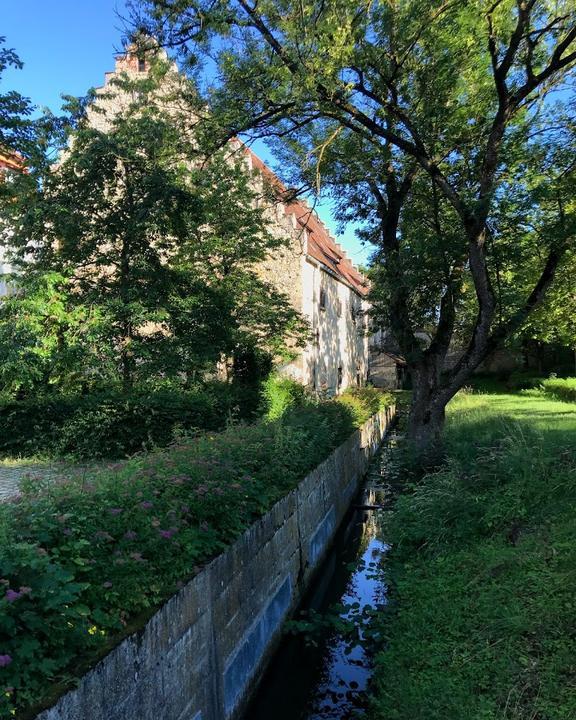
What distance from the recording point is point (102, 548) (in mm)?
3502

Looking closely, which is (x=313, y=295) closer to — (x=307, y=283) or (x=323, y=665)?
(x=307, y=283)

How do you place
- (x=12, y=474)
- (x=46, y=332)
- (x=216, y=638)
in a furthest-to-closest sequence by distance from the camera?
(x=12, y=474) < (x=46, y=332) < (x=216, y=638)

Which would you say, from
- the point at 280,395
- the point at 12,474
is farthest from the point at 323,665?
the point at 280,395

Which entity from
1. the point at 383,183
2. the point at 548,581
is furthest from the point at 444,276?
the point at 548,581

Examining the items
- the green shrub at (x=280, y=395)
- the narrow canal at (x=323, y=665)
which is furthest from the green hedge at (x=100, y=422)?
the narrow canal at (x=323, y=665)

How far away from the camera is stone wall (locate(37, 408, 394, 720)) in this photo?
319 centimetres

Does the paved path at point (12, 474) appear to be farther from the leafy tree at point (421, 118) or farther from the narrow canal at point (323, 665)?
the leafy tree at point (421, 118)

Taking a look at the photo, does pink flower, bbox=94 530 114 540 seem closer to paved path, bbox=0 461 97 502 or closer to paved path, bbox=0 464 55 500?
paved path, bbox=0 461 97 502

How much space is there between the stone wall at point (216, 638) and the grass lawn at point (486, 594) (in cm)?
134

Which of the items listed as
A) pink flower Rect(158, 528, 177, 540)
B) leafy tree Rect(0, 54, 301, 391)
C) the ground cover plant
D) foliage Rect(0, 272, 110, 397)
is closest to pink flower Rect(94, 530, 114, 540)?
the ground cover plant

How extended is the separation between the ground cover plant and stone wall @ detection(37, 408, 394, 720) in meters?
0.13

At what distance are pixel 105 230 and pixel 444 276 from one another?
7.59m

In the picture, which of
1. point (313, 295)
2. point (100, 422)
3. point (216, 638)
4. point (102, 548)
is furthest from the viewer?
point (313, 295)

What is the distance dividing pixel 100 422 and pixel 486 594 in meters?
8.96
